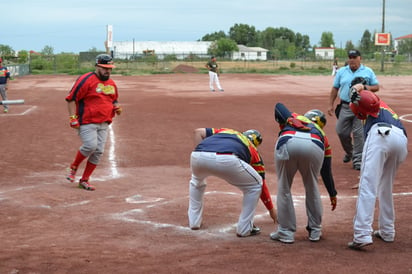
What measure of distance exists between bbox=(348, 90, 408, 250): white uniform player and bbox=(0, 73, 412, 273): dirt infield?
0.99 ft

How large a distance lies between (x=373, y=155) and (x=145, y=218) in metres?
3.00

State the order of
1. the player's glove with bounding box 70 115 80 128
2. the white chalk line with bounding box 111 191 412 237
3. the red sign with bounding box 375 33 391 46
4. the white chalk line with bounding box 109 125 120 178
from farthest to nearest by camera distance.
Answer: the red sign with bounding box 375 33 391 46 < the white chalk line with bounding box 109 125 120 178 < the player's glove with bounding box 70 115 80 128 < the white chalk line with bounding box 111 191 412 237

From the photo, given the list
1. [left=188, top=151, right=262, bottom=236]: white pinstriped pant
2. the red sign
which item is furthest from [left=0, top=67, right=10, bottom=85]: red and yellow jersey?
the red sign

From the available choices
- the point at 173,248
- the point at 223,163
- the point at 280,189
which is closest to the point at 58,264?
the point at 173,248

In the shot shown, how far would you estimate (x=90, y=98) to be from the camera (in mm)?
9289

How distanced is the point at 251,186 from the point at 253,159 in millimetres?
314

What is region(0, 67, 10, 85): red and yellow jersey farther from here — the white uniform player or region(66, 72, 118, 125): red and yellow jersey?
the white uniform player

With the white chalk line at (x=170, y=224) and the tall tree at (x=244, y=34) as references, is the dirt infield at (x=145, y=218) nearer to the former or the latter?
the white chalk line at (x=170, y=224)

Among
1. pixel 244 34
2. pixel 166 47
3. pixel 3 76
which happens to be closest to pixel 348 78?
pixel 3 76

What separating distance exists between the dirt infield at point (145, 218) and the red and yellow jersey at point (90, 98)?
1154 millimetres

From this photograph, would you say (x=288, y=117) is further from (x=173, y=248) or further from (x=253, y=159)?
(x=173, y=248)

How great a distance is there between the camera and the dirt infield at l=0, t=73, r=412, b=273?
5355 millimetres

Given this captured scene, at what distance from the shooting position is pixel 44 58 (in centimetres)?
6550

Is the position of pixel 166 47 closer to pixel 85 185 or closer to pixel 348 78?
pixel 348 78
